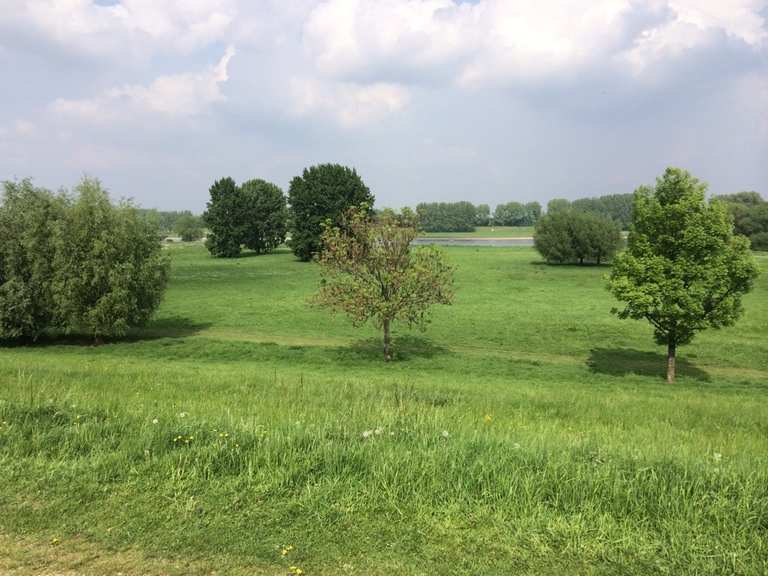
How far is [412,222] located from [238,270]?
155 feet

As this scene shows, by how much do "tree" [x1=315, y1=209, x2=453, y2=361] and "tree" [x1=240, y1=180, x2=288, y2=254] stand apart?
7128cm

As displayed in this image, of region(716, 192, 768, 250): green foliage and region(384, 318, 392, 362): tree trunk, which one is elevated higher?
region(716, 192, 768, 250): green foliage

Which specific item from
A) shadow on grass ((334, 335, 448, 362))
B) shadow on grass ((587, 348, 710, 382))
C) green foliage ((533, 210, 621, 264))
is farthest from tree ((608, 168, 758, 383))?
green foliage ((533, 210, 621, 264))

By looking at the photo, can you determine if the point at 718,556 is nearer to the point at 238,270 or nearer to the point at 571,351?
the point at 571,351

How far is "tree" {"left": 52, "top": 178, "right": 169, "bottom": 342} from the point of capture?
2639 cm

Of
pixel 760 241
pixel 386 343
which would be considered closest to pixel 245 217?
pixel 386 343

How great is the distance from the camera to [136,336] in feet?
97.0

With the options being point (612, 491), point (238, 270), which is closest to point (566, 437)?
point (612, 491)

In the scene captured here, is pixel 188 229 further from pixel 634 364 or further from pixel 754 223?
pixel 634 364

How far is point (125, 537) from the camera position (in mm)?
4207

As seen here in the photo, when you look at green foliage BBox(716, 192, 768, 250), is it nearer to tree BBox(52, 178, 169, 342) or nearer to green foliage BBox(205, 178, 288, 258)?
green foliage BBox(205, 178, 288, 258)

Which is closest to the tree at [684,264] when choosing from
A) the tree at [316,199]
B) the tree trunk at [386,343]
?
the tree trunk at [386,343]

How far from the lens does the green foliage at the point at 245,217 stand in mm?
88688

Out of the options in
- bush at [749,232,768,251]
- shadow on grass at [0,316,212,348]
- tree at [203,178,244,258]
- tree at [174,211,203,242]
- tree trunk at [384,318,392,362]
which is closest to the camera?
tree trunk at [384,318,392,362]
